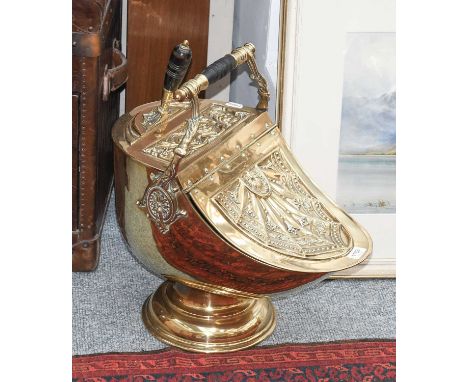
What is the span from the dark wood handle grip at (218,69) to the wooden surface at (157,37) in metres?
0.46

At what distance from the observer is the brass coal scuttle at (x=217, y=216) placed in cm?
149

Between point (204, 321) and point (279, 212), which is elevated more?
point (279, 212)

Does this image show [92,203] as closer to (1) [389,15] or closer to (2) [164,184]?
(2) [164,184]

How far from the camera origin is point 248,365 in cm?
163

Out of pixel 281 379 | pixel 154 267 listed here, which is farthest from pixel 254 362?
pixel 154 267

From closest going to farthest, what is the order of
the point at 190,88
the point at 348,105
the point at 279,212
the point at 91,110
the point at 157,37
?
1. the point at 190,88
2. the point at 279,212
3. the point at 91,110
4. the point at 348,105
5. the point at 157,37

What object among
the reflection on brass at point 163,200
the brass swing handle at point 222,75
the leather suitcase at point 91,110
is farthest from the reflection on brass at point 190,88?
the leather suitcase at point 91,110

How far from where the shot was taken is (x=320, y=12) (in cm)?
180

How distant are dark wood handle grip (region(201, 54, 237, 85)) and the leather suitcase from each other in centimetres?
24

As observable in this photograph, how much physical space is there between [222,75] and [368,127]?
1.31 ft

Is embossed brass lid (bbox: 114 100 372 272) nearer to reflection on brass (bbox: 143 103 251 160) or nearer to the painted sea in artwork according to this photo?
reflection on brass (bbox: 143 103 251 160)

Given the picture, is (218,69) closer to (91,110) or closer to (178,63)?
(178,63)

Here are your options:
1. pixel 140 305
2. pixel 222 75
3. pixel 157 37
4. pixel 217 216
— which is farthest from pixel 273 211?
pixel 157 37

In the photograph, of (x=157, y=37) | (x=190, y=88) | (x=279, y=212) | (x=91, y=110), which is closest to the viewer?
(x=190, y=88)
